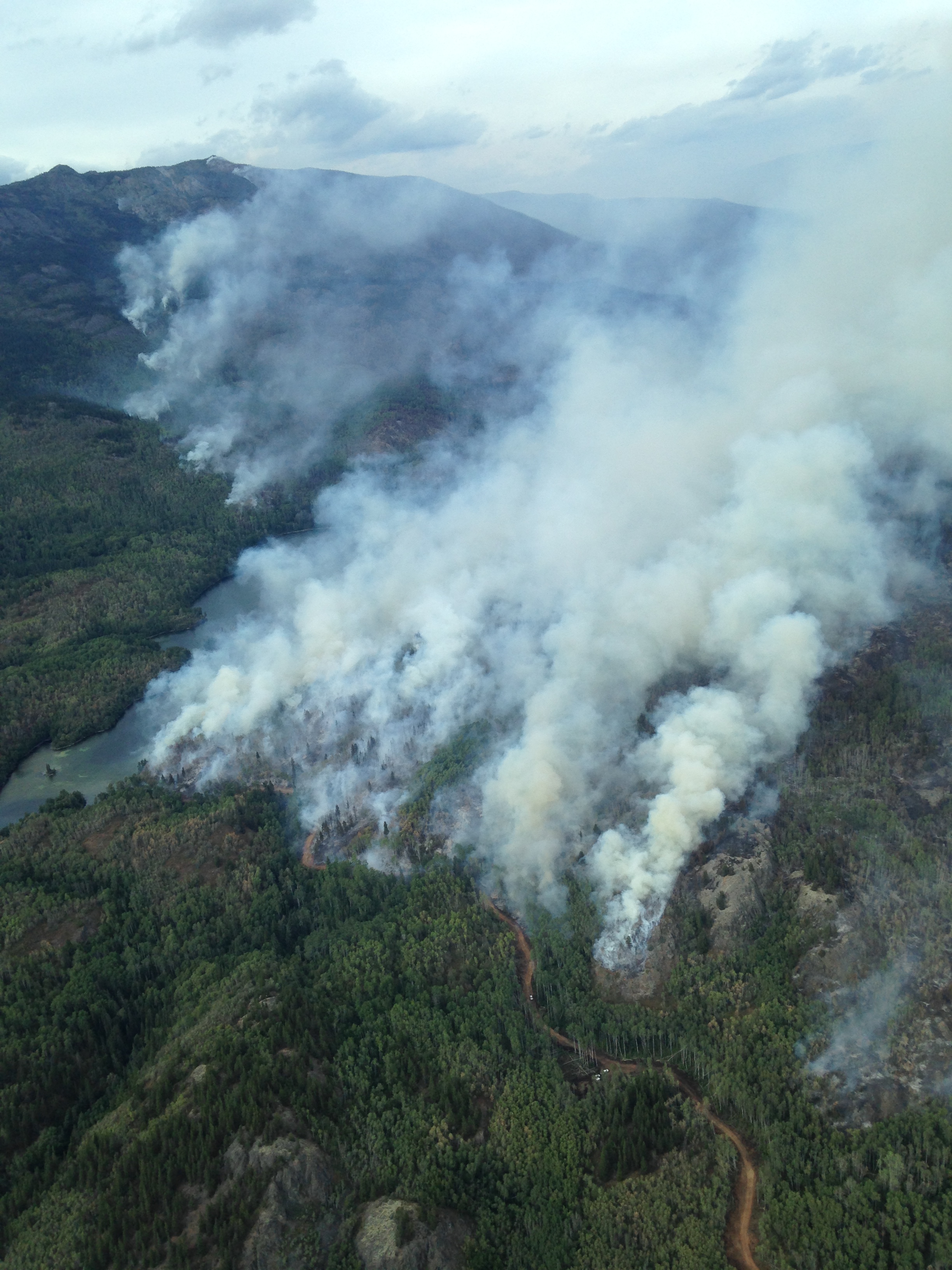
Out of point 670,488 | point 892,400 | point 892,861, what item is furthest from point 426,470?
point 892,861

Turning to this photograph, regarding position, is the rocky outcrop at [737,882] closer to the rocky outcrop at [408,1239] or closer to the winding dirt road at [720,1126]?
the winding dirt road at [720,1126]

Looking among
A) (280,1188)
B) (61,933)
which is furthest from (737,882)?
(61,933)

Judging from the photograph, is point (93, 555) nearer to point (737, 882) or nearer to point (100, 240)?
point (737, 882)

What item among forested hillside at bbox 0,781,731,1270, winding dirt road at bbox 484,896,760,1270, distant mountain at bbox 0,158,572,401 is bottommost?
winding dirt road at bbox 484,896,760,1270

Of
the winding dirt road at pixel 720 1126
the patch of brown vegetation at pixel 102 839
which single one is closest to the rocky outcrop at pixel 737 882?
the winding dirt road at pixel 720 1126

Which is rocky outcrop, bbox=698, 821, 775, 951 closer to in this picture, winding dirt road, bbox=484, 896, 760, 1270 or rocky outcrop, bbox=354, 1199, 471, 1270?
winding dirt road, bbox=484, 896, 760, 1270

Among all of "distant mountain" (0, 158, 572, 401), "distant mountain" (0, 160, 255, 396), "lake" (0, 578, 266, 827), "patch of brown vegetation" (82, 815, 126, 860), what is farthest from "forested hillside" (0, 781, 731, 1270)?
"distant mountain" (0, 158, 572, 401)

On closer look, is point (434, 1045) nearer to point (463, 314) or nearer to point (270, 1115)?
point (270, 1115)
